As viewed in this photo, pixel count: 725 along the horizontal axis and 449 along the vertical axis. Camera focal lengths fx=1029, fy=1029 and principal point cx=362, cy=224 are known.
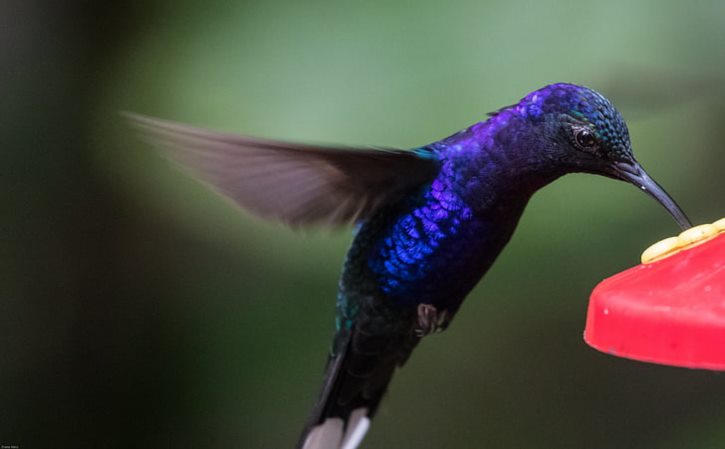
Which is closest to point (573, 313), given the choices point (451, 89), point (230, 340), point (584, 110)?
point (451, 89)

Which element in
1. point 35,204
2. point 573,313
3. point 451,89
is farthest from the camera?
point 35,204

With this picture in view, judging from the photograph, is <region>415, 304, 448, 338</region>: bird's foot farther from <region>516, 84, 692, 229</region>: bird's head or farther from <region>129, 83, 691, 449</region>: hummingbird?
<region>516, 84, 692, 229</region>: bird's head

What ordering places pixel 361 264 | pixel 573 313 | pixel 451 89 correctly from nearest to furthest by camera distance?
1. pixel 361 264
2. pixel 451 89
3. pixel 573 313

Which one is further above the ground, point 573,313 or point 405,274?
point 405,274

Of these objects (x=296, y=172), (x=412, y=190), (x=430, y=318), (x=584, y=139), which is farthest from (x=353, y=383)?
(x=584, y=139)

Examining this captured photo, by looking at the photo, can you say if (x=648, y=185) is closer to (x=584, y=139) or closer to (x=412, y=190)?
(x=584, y=139)

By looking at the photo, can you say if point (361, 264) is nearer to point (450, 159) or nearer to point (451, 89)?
point (450, 159)
